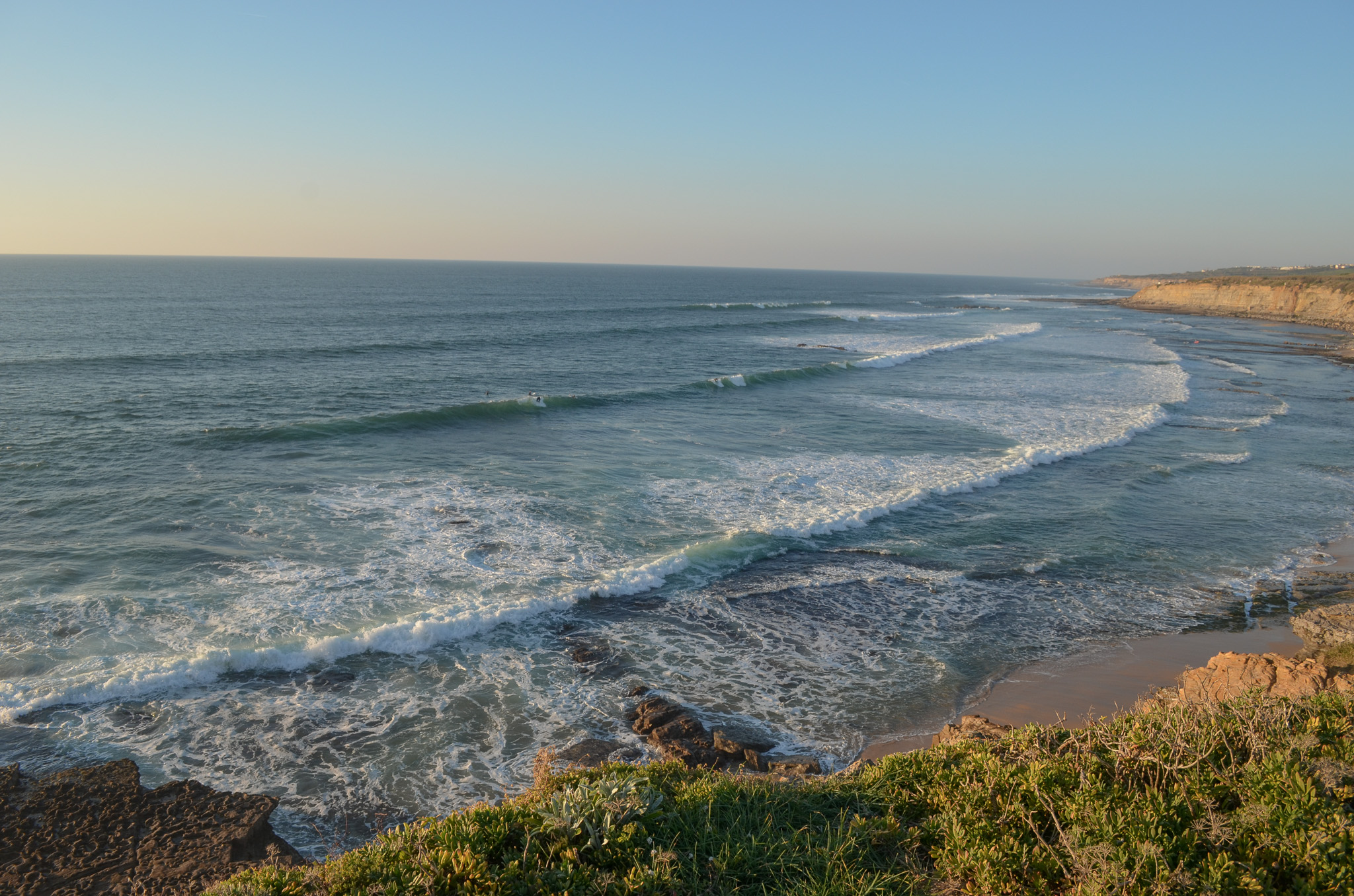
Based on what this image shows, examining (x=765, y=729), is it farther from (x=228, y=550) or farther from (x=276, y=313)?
(x=276, y=313)

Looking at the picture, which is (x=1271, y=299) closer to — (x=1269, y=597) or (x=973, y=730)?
(x=1269, y=597)

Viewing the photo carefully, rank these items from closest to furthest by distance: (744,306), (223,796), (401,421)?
(223,796) < (401,421) < (744,306)

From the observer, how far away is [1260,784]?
490 centimetres

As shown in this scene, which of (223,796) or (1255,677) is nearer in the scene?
(223,796)

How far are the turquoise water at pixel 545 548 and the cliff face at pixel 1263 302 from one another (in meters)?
51.0

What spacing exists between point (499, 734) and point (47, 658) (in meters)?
6.88

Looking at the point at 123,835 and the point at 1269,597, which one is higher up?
the point at 1269,597

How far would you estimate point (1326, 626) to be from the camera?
1131 cm

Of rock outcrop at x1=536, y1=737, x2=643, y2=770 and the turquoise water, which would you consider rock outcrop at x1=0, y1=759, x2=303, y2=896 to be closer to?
the turquoise water

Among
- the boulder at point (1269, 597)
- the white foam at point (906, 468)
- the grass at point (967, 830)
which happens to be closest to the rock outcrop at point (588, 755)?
the grass at point (967, 830)

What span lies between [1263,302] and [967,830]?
109113mm

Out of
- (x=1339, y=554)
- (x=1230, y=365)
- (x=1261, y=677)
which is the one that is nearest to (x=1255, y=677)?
(x=1261, y=677)

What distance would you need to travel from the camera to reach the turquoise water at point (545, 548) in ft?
30.7

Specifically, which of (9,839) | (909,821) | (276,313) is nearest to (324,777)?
(9,839)
